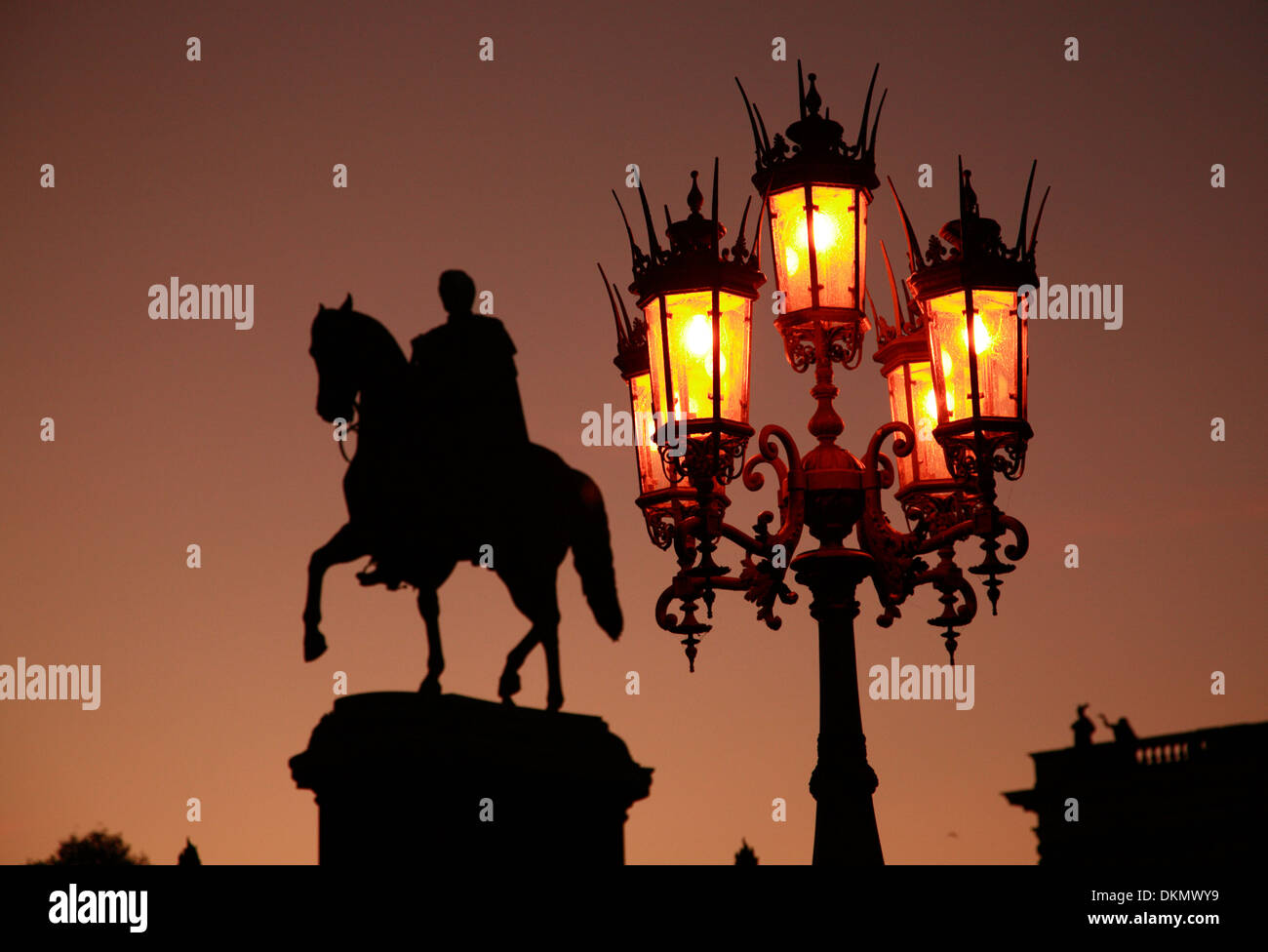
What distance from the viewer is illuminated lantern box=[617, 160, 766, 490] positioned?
575 inches

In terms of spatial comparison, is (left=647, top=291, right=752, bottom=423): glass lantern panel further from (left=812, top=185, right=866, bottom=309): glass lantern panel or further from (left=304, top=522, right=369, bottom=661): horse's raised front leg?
(left=304, top=522, right=369, bottom=661): horse's raised front leg

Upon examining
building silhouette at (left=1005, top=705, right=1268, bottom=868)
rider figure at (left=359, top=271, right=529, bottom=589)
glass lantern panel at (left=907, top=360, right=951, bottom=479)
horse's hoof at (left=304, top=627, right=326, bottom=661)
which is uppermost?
glass lantern panel at (left=907, top=360, right=951, bottom=479)

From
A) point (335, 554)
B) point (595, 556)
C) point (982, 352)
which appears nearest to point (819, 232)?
point (982, 352)

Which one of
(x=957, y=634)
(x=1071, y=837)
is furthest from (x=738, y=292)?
(x=1071, y=837)

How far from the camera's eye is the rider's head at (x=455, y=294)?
12765mm

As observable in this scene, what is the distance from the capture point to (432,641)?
473 inches

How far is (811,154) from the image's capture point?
15.4 m

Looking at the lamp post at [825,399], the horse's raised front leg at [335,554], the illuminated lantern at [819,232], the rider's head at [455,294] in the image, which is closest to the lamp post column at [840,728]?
the lamp post at [825,399]

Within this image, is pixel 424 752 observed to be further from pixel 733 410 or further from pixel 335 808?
pixel 733 410

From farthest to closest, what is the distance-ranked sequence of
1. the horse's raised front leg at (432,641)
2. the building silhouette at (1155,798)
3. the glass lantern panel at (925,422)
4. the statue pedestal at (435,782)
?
the building silhouette at (1155,798) < the glass lantern panel at (925,422) < the horse's raised front leg at (432,641) < the statue pedestal at (435,782)

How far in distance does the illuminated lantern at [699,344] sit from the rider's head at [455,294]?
234cm

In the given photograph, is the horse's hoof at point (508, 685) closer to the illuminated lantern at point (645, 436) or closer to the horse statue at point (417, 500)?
the horse statue at point (417, 500)

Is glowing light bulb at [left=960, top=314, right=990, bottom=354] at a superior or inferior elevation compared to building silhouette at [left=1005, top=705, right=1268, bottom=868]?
superior

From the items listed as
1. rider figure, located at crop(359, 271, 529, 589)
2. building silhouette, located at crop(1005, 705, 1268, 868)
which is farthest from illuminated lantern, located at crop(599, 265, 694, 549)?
building silhouette, located at crop(1005, 705, 1268, 868)
